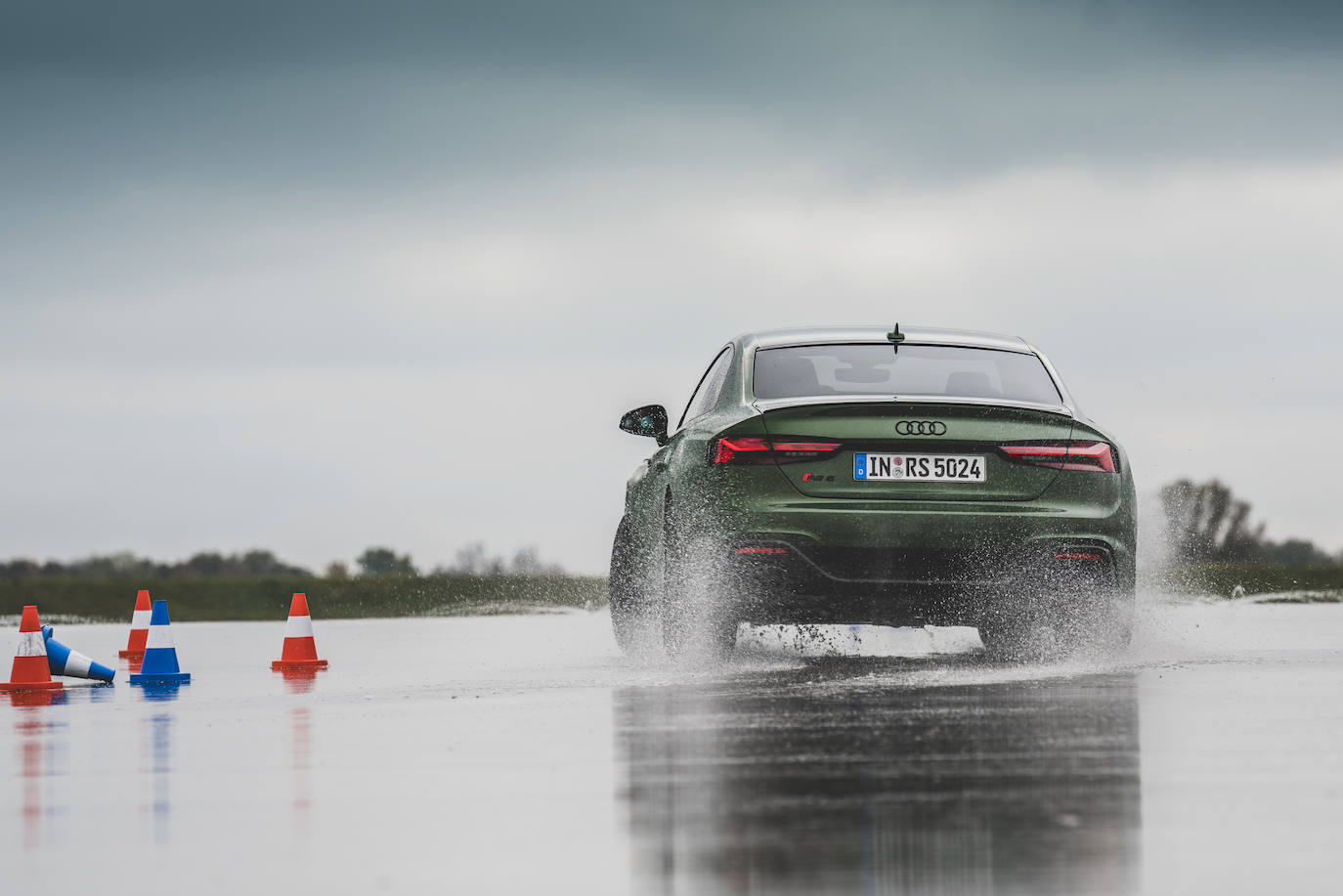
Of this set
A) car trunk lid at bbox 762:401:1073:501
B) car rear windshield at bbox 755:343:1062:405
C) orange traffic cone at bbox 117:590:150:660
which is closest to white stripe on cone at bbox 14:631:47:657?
orange traffic cone at bbox 117:590:150:660

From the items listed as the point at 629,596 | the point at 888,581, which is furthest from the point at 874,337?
the point at 629,596

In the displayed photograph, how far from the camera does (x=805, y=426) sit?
959 centimetres

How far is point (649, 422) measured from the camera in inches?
460

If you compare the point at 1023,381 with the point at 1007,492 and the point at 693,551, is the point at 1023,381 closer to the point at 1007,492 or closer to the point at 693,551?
the point at 1007,492

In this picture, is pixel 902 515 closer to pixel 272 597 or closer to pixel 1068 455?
pixel 1068 455

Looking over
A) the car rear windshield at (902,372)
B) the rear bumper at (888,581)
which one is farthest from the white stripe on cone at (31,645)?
the car rear windshield at (902,372)

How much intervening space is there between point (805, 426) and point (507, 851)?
510 centimetres

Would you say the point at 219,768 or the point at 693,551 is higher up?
the point at 693,551

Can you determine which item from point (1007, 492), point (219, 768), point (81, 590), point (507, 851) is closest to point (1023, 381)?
point (1007, 492)

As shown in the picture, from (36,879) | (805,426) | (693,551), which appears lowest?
(36,879)

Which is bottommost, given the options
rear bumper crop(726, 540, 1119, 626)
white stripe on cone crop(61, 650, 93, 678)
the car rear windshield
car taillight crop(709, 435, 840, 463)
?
white stripe on cone crop(61, 650, 93, 678)

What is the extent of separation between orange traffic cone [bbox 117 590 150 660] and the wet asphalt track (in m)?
3.19

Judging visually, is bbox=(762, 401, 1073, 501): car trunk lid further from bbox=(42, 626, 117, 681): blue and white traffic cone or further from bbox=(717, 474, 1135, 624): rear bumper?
bbox=(42, 626, 117, 681): blue and white traffic cone

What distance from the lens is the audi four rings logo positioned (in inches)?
377
